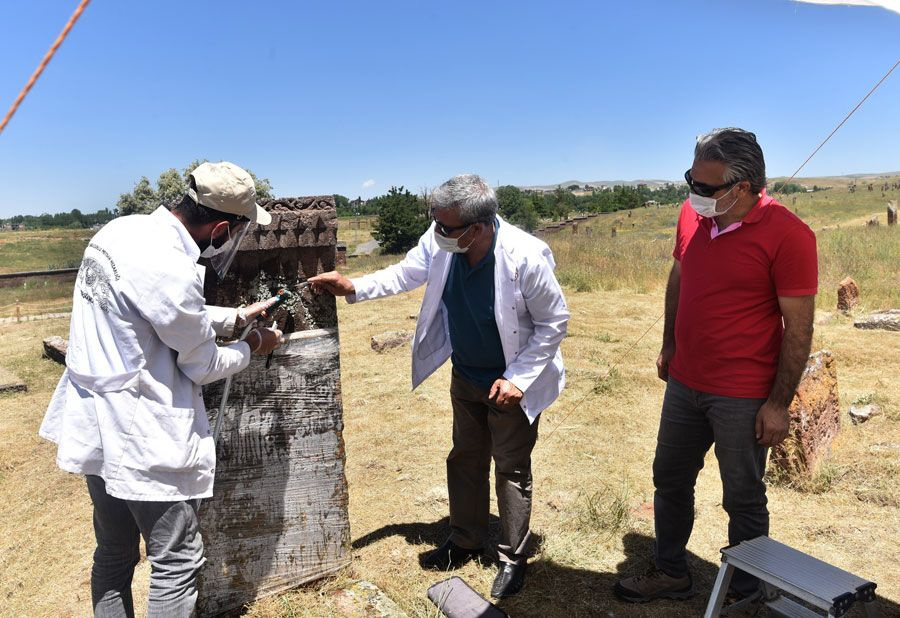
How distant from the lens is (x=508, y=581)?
2.98 metres

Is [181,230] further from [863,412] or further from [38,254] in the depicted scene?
[38,254]

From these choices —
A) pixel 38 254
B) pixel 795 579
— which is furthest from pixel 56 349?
pixel 38 254

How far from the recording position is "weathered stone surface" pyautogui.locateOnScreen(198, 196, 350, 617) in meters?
2.66

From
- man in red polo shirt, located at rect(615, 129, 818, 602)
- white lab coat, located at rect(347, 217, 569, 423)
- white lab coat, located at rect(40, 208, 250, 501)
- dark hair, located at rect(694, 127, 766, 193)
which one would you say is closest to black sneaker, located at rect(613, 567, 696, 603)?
man in red polo shirt, located at rect(615, 129, 818, 602)

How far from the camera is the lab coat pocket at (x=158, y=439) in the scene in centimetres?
190

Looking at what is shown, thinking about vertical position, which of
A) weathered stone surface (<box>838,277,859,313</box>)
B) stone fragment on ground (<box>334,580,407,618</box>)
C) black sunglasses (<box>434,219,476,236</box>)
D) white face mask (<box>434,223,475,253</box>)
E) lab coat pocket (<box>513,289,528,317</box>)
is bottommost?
stone fragment on ground (<box>334,580,407,618</box>)

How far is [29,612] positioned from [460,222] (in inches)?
115

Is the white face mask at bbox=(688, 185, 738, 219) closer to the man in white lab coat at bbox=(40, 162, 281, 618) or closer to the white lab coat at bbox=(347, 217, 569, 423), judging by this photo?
the white lab coat at bbox=(347, 217, 569, 423)

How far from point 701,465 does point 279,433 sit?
1845mm

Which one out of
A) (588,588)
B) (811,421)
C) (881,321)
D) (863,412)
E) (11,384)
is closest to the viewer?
(588,588)

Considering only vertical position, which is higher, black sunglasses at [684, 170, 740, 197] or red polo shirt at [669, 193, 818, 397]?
black sunglasses at [684, 170, 740, 197]

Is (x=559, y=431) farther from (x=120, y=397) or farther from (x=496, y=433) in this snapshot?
(x=120, y=397)

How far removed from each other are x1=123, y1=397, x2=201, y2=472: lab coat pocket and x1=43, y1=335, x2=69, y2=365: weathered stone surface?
24.8ft

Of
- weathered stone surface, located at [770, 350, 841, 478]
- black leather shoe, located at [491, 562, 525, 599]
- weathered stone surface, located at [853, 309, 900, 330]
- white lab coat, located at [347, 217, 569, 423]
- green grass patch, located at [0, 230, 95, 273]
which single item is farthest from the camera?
green grass patch, located at [0, 230, 95, 273]
